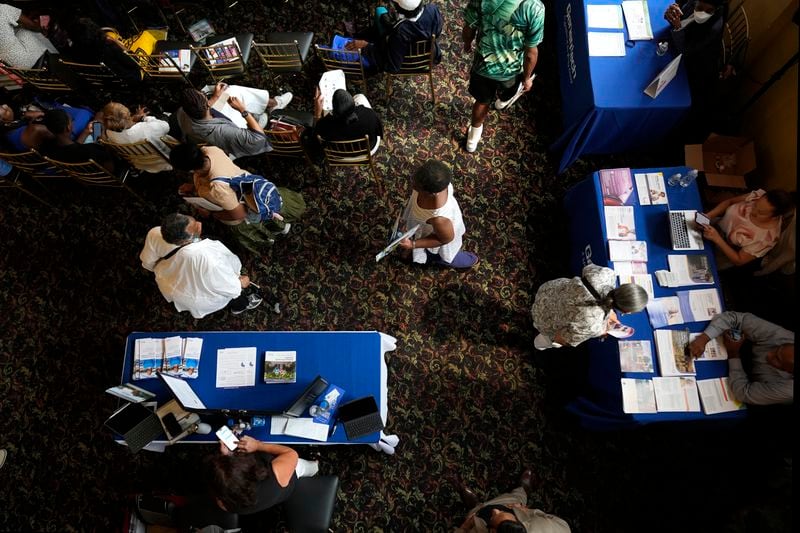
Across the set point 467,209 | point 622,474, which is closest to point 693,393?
point 622,474

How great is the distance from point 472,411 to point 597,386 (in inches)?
42.2

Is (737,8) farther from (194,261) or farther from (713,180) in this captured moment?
(194,261)

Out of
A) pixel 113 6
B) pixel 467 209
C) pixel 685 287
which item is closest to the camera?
pixel 685 287

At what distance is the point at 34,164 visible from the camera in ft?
14.1

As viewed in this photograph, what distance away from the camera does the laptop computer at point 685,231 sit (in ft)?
12.2

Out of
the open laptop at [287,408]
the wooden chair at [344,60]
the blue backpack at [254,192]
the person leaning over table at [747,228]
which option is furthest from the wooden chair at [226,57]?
the person leaning over table at [747,228]

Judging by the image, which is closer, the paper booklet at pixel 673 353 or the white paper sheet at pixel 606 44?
the paper booklet at pixel 673 353

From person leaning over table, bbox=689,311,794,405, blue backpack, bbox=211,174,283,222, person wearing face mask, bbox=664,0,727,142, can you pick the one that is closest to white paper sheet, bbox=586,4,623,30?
person wearing face mask, bbox=664,0,727,142

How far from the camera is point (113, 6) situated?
5.29 metres

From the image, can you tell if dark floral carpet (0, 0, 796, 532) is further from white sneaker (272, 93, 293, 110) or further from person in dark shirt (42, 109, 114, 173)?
person in dark shirt (42, 109, 114, 173)

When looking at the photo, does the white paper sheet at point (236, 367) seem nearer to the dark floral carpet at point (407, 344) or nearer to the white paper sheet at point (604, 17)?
the dark floral carpet at point (407, 344)

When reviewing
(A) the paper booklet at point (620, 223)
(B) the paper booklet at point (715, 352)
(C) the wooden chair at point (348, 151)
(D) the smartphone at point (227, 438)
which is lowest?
(B) the paper booklet at point (715, 352)

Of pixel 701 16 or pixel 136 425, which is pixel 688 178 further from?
pixel 136 425

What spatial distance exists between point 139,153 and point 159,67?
49.7 inches
